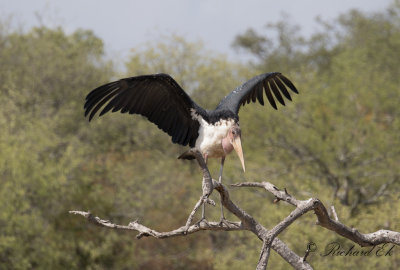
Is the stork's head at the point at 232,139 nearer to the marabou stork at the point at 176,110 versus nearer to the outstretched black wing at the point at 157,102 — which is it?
the marabou stork at the point at 176,110

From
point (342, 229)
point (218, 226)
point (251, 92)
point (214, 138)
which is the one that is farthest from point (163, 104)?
point (342, 229)

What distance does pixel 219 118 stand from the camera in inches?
341

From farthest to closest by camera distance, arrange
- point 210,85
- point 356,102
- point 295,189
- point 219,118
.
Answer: point 210,85
point 356,102
point 295,189
point 219,118

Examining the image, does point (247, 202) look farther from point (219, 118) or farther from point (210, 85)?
point (219, 118)

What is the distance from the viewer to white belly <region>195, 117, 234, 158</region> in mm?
8531

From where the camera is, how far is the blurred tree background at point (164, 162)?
24438 millimetres

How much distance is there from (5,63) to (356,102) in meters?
16.9

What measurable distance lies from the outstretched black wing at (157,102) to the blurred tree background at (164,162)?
11143 mm

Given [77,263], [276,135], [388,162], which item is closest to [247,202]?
[276,135]

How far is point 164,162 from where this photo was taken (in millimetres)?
31516

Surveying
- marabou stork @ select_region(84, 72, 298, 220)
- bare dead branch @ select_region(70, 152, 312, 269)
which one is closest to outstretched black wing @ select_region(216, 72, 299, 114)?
marabou stork @ select_region(84, 72, 298, 220)

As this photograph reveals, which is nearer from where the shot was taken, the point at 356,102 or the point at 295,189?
the point at 295,189

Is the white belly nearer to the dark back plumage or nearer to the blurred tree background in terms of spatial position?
the dark back plumage

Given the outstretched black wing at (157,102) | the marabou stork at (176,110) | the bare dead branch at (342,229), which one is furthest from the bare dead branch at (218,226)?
the outstretched black wing at (157,102)
